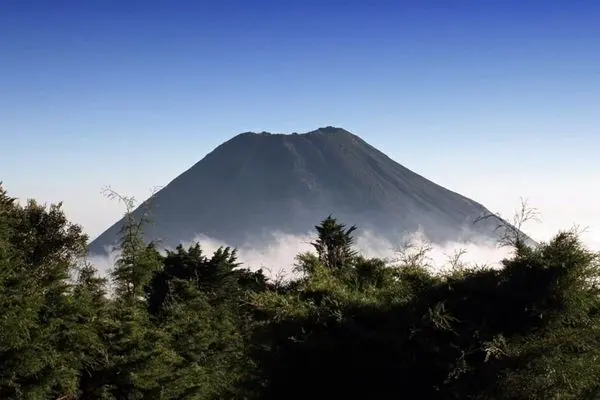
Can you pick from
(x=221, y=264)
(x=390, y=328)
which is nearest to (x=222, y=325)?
(x=221, y=264)

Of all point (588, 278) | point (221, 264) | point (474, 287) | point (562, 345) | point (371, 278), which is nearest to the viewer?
point (562, 345)

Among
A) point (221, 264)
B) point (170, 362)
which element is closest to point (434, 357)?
point (170, 362)

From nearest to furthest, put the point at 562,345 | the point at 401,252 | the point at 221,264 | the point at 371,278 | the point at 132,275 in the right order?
the point at 562,345
the point at 401,252
the point at 371,278
the point at 132,275
the point at 221,264

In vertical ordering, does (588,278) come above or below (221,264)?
below

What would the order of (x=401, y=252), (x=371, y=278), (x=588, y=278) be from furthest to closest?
(x=371, y=278), (x=401, y=252), (x=588, y=278)

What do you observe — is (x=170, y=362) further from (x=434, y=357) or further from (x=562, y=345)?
(x=562, y=345)

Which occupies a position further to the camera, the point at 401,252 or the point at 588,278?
the point at 401,252

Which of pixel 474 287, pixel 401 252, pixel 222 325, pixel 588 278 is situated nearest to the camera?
pixel 588 278

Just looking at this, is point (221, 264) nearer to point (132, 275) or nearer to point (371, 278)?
point (132, 275)

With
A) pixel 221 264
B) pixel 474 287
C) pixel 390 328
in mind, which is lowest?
pixel 390 328

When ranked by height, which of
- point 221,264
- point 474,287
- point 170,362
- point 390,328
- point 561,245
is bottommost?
point 170,362
